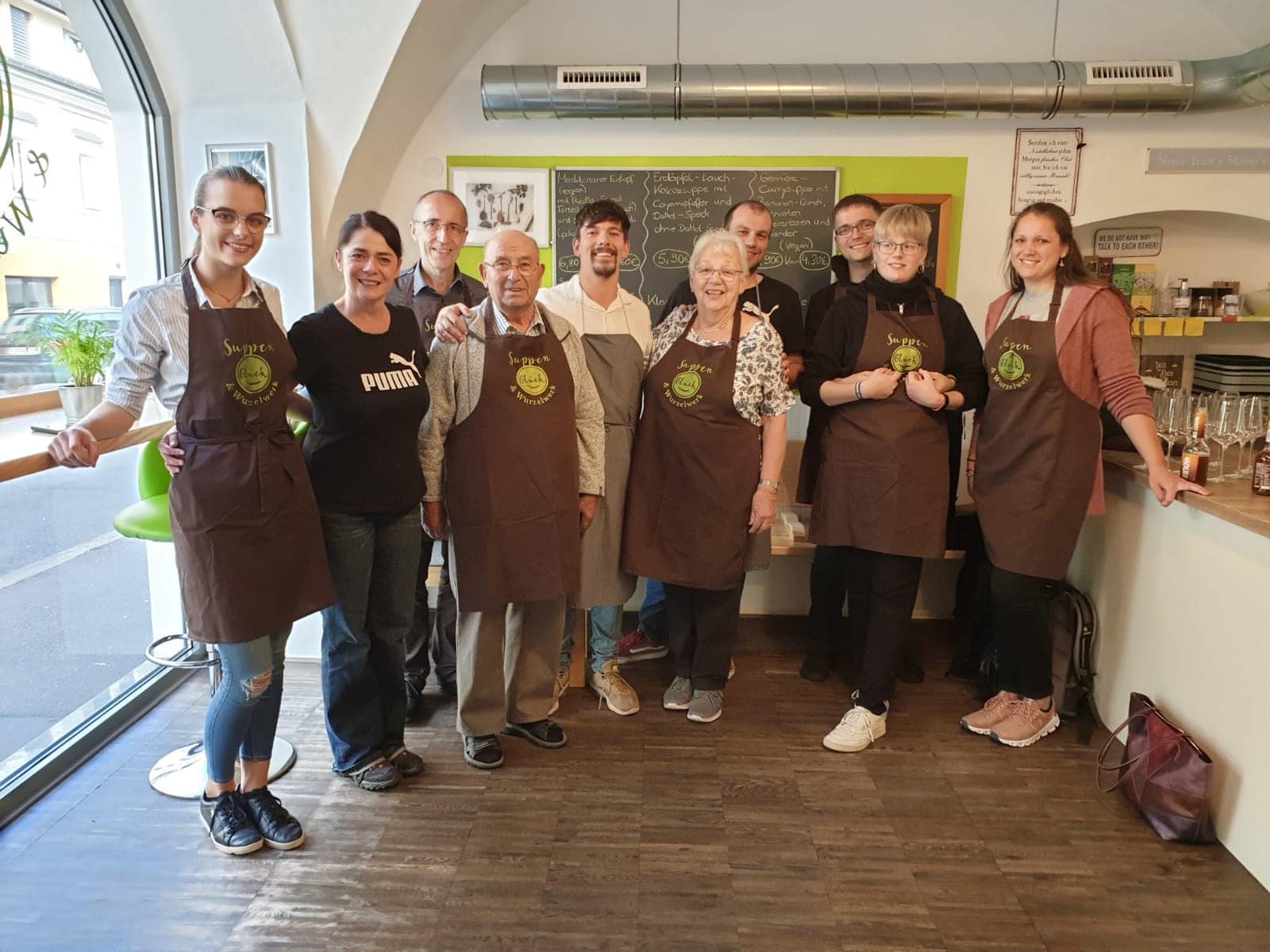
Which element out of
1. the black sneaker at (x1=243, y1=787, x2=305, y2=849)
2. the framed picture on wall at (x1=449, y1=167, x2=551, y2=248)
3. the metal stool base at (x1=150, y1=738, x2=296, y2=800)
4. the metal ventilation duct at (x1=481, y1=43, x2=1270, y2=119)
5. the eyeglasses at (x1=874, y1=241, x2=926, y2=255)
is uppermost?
the metal ventilation duct at (x1=481, y1=43, x2=1270, y2=119)

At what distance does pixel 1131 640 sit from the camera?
9.61 ft

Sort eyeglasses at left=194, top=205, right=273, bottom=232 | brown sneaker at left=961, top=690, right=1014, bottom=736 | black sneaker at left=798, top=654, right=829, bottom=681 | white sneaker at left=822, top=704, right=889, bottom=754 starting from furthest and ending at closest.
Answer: black sneaker at left=798, top=654, right=829, bottom=681, brown sneaker at left=961, top=690, right=1014, bottom=736, white sneaker at left=822, top=704, right=889, bottom=754, eyeglasses at left=194, top=205, right=273, bottom=232

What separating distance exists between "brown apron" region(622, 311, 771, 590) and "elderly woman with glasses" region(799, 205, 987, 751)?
32 centimetres

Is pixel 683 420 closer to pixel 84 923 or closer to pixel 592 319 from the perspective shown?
pixel 592 319

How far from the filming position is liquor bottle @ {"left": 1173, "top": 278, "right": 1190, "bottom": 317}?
3.95 metres

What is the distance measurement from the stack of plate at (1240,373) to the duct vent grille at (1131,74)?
4.30ft

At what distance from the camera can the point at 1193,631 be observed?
2.58 meters

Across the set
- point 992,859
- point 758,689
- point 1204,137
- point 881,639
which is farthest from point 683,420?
point 1204,137

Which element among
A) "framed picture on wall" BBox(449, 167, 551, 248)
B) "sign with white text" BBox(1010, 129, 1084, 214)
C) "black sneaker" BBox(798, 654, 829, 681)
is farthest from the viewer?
"framed picture on wall" BBox(449, 167, 551, 248)

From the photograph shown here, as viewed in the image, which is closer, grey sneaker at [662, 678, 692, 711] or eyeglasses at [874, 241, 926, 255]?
eyeglasses at [874, 241, 926, 255]

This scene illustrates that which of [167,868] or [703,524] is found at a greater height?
[703,524]

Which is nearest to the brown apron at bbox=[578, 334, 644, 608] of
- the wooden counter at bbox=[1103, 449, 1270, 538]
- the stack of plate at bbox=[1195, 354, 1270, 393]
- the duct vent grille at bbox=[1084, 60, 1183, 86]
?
the wooden counter at bbox=[1103, 449, 1270, 538]

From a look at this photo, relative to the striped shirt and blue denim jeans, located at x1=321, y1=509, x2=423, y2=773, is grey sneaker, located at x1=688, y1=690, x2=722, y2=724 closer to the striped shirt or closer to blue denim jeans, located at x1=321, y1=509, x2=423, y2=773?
blue denim jeans, located at x1=321, y1=509, x2=423, y2=773

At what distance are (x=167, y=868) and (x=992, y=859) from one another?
7.28ft
